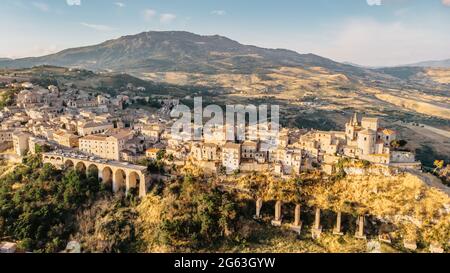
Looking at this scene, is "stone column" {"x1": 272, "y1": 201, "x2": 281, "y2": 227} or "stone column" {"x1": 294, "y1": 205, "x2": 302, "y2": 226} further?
"stone column" {"x1": 272, "y1": 201, "x2": 281, "y2": 227}

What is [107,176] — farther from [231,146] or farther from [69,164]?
[231,146]

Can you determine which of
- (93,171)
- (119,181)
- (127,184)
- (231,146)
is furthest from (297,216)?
(93,171)

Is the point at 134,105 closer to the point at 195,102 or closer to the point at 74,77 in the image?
the point at 195,102

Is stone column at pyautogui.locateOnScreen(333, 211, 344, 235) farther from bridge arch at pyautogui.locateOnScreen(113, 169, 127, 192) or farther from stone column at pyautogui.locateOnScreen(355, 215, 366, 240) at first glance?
bridge arch at pyautogui.locateOnScreen(113, 169, 127, 192)

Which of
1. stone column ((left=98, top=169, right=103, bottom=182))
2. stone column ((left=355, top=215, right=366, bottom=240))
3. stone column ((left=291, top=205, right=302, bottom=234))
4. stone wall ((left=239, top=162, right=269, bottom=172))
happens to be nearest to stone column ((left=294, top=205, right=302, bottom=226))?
stone column ((left=291, top=205, right=302, bottom=234))

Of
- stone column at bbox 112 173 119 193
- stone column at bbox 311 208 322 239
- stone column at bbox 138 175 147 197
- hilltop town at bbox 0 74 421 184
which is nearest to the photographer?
stone column at bbox 311 208 322 239

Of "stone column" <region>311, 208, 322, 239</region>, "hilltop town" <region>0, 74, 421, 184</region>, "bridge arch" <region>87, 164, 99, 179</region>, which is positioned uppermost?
"hilltop town" <region>0, 74, 421, 184</region>
